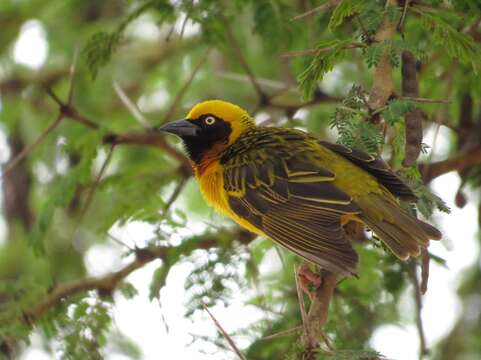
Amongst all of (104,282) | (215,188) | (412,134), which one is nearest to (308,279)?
(412,134)

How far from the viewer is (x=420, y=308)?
4.91 m

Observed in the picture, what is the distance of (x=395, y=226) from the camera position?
421 centimetres

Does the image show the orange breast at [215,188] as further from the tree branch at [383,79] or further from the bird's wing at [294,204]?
the tree branch at [383,79]

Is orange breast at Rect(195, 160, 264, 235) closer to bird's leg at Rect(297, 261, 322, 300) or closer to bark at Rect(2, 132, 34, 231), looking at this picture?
bird's leg at Rect(297, 261, 322, 300)

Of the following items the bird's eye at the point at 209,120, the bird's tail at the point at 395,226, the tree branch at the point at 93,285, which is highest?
the bird's eye at the point at 209,120

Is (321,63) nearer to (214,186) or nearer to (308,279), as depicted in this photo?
(308,279)

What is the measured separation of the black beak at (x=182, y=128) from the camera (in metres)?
5.45

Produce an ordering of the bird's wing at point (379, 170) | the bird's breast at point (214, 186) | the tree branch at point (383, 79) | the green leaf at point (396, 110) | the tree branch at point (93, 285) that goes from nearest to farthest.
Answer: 1. the green leaf at point (396, 110)
2. the tree branch at point (383, 79)
3. the bird's wing at point (379, 170)
4. the tree branch at point (93, 285)
5. the bird's breast at point (214, 186)

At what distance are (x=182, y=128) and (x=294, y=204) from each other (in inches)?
46.9

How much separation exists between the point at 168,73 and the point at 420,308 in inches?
150

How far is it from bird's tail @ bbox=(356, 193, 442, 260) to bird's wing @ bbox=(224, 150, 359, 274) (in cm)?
8

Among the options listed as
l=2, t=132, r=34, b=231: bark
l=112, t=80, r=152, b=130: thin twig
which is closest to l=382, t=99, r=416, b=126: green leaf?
l=112, t=80, r=152, b=130: thin twig

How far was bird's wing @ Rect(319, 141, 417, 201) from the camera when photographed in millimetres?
4043

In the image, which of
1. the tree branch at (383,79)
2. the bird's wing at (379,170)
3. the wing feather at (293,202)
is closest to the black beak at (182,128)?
the wing feather at (293,202)
